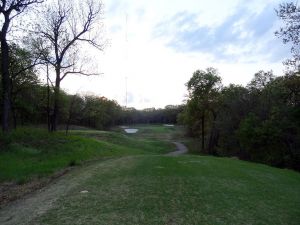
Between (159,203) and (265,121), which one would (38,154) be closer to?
(159,203)

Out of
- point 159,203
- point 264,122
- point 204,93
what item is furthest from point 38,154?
point 204,93

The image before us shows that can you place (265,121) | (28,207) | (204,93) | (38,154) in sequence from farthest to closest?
(204,93) < (265,121) < (38,154) < (28,207)

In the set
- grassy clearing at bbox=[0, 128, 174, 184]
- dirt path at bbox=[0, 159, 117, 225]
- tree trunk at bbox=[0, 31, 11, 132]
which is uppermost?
tree trunk at bbox=[0, 31, 11, 132]

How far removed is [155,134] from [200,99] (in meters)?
31.9

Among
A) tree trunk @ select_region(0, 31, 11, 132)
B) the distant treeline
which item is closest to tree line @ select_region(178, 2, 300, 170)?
the distant treeline

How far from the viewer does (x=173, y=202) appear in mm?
10289

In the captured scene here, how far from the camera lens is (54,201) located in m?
10.5

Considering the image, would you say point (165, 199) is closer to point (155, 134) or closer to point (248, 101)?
point (248, 101)

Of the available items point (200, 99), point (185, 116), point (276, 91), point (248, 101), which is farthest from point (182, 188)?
point (185, 116)

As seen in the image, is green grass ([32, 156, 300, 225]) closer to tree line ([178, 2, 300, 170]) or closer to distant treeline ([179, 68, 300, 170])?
tree line ([178, 2, 300, 170])

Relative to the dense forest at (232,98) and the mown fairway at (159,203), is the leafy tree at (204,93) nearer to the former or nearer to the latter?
the dense forest at (232,98)

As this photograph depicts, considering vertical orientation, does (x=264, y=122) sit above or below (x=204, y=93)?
below

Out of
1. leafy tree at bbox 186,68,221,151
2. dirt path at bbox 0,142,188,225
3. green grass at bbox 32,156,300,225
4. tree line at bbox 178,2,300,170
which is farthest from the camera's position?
leafy tree at bbox 186,68,221,151

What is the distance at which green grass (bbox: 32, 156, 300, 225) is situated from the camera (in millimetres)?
8570
